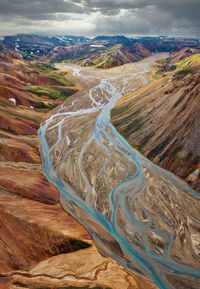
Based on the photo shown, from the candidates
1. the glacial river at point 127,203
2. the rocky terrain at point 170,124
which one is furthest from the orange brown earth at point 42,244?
the rocky terrain at point 170,124

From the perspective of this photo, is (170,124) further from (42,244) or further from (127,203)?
(42,244)

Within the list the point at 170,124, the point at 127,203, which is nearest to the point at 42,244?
the point at 127,203

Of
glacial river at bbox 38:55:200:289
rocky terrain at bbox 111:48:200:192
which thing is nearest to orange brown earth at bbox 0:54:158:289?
glacial river at bbox 38:55:200:289

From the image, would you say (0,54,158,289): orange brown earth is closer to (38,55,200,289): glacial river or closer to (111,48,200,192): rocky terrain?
(38,55,200,289): glacial river

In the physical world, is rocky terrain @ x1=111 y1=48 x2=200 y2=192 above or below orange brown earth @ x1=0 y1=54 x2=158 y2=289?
above

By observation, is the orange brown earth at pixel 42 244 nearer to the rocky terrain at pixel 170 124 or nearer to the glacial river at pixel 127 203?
the glacial river at pixel 127 203

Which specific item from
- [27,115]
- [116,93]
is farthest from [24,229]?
[116,93]
